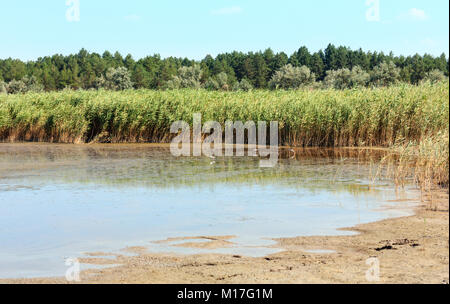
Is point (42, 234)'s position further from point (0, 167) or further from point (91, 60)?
point (91, 60)

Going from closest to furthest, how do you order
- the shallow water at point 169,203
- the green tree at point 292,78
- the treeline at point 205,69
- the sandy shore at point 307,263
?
the sandy shore at point 307,263 → the shallow water at point 169,203 → the green tree at point 292,78 → the treeline at point 205,69

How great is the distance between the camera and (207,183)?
44.1 ft

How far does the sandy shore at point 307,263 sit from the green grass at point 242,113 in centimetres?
1253

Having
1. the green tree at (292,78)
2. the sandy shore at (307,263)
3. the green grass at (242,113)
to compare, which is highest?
the green tree at (292,78)

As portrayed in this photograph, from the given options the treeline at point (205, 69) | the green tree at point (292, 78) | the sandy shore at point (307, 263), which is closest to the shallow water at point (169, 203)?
the sandy shore at point (307, 263)

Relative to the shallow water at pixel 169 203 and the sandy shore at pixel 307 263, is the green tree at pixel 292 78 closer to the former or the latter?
the shallow water at pixel 169 203

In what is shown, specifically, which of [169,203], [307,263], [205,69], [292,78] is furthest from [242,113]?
[205,69]

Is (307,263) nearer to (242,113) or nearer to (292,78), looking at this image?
(242,113)

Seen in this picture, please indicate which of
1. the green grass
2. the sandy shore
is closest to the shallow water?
A: the sandy shore

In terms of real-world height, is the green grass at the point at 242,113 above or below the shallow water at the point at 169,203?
above

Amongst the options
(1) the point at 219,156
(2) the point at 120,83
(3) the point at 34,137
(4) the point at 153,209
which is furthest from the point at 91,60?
(4) the point at 153,209

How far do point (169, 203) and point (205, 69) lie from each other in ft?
334

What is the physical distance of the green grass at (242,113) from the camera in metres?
21.7

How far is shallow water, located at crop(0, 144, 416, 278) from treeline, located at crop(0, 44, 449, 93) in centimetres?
7231
